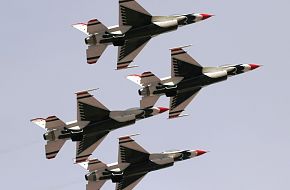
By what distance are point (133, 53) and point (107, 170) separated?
16.2m

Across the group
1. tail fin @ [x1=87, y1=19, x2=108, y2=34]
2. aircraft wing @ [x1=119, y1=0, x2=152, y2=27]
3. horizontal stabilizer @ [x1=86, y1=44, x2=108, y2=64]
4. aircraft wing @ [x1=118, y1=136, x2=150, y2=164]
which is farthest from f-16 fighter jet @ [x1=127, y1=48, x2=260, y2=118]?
tail fin @ [x1=87, y1=19, x2=108, y2=34]

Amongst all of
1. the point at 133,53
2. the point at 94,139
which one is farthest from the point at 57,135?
the point at 133,53

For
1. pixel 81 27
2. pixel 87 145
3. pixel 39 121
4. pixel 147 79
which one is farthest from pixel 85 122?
pixel 81 27

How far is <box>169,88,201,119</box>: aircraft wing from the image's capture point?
458 feet

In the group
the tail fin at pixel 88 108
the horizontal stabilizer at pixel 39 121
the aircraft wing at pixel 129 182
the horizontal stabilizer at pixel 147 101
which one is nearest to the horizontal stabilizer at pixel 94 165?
the aircraft wing at pixel 129 182

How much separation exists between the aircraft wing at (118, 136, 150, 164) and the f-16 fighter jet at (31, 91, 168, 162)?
11.6ft

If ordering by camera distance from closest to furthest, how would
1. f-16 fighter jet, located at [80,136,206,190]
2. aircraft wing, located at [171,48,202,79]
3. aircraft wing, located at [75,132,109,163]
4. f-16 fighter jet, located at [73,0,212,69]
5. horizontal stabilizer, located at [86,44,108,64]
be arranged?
f-16 fighter jet, located at [73,0,212,69], horizontal stabilizer, located at [86,44,108,64], aircraft wing, located at [171,48,202,79], aircraft wing, located at [75,132,109,163], f-16 fighter jet, located at [80,136,206,190]

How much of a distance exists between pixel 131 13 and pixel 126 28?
6.66ft

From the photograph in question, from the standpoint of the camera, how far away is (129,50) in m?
137

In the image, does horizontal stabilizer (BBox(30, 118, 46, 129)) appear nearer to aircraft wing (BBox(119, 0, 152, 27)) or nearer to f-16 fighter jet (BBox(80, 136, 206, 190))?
f-16 fighter jet (BBox(80, 136, 206, 190))

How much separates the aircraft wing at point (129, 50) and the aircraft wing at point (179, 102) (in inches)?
311

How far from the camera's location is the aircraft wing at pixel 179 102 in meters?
140

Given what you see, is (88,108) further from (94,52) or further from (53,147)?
(94,52)

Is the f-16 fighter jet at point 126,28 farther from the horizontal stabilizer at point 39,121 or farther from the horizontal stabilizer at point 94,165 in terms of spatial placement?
the horizontal stabilizer at point 94,165
